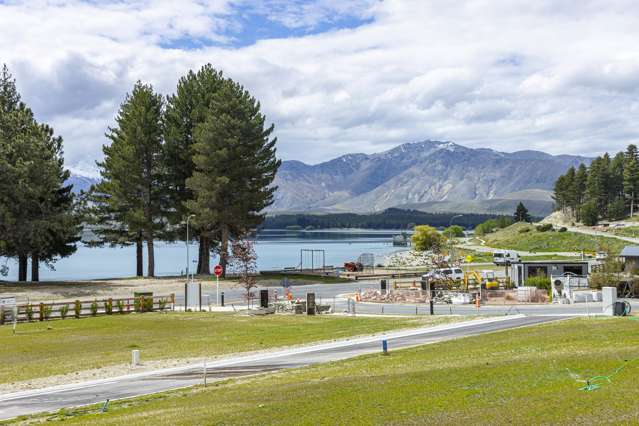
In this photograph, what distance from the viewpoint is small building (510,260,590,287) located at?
231 ft

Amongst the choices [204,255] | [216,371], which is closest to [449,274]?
[204,255]

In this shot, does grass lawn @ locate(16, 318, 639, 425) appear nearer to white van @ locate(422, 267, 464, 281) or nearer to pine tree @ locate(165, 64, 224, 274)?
white van @ locate(422, 267, 464, 281)

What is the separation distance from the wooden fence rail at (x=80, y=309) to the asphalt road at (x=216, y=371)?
78.0ft

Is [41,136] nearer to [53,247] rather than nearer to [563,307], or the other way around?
[53,247]

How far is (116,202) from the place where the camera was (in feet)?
259

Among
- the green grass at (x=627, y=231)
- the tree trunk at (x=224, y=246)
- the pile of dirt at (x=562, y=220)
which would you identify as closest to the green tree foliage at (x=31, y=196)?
the tree trunk at (x=224, y=246)

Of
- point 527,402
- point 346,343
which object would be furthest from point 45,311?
point 527,402

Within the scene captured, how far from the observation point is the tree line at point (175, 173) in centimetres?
7606

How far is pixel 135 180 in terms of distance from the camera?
7962 cm

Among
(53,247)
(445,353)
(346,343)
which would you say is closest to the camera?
(445,353)

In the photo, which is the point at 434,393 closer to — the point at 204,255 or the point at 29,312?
the point at 29,312

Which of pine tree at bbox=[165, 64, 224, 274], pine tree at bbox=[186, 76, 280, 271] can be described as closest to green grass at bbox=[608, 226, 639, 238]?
pine tree at bbox=[186, 76, 280, 271]

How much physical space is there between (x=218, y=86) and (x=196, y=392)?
215 ft

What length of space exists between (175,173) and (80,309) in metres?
32.3
